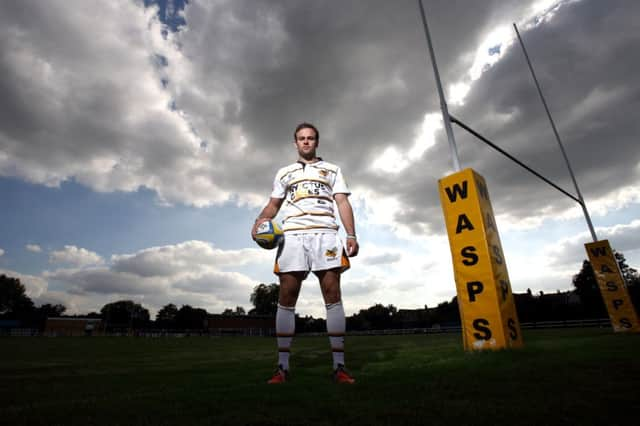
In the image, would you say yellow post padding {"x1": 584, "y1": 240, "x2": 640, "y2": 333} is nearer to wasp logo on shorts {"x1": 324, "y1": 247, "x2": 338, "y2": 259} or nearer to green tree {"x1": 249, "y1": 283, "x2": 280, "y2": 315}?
wasp logo on shorts {"x1": 324, "y1": 247, "x2": 338, "y2": 259}

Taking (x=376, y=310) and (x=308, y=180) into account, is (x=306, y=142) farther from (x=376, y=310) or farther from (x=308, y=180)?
(x=376, y=310)

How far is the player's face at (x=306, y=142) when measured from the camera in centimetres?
395

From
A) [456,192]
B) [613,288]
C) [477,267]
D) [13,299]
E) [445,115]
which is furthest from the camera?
[13,299]

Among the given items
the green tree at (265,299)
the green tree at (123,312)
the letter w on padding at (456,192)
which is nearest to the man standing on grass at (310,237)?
the letter w on padding at (456,192)

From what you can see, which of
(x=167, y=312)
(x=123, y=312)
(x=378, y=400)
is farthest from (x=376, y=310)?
(x=378, y=400)

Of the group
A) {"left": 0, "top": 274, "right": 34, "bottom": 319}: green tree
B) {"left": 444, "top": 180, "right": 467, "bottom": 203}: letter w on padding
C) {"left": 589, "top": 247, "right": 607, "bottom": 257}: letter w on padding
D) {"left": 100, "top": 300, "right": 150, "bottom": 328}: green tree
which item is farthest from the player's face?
{"left": 100, "top": 300, "right": 150, "bottom": 328}: green tree

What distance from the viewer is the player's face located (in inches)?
155

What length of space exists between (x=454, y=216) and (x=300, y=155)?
10.7 feet

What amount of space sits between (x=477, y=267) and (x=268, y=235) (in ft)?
11.9

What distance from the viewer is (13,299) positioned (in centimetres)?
7488

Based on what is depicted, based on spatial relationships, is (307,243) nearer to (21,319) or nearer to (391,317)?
(391,317)

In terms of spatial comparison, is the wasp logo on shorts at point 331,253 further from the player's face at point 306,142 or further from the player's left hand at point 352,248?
the player's face at point 306,142

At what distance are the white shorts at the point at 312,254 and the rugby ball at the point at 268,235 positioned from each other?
4.5 inches

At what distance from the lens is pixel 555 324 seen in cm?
3045
